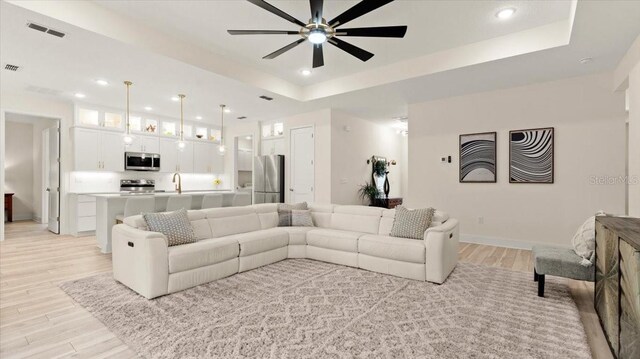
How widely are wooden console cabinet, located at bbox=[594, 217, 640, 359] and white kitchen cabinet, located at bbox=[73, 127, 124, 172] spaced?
8.34 m

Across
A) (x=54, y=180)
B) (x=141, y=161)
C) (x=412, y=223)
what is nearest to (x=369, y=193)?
(x=412, y=223)

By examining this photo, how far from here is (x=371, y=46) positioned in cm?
439

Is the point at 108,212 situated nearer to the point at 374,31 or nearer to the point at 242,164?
the point at 374,31

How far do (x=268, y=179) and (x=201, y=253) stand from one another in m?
4.59

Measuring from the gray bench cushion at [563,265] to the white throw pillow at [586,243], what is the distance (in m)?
0.04

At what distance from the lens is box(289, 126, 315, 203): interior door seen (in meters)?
7.20

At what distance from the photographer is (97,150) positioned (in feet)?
22.0

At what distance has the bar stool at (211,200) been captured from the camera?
18.6ft

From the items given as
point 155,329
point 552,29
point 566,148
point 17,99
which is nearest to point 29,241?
point 17,99

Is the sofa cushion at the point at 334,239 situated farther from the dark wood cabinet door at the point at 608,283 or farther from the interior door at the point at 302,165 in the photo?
the interior door at the point at 302,165

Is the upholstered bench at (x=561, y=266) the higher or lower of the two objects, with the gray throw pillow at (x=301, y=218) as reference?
lower

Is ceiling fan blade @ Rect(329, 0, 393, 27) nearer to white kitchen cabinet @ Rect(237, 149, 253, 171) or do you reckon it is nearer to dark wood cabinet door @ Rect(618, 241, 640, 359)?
dark wood cabinet door @ Rect(618, 241, 640, 359)

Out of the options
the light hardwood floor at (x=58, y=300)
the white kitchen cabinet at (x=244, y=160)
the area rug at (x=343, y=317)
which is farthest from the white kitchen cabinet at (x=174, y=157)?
the area rug at (x=343, y=317)

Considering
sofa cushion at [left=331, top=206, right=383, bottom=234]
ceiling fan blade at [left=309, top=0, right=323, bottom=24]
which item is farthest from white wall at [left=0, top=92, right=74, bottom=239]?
ceiling fan blade at [left=309, top=0, right=323, bottom=24]
